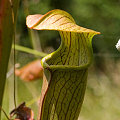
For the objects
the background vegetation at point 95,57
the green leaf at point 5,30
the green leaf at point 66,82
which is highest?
the green leaf at point 5,30

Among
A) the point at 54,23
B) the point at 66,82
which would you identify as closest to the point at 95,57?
the point at 66,82

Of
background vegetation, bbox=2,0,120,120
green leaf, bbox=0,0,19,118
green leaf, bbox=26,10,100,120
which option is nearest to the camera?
green leaf, bbox=0,0,19,118

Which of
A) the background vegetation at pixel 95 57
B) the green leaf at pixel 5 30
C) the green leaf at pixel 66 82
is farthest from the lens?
the background vegetation at pixel 95 57

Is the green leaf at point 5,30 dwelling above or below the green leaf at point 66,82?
above

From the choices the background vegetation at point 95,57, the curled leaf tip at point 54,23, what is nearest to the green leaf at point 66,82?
the curled leaf tip at point 54,23

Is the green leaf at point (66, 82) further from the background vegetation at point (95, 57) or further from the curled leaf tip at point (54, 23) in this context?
the background vegetation at point (95, 57)

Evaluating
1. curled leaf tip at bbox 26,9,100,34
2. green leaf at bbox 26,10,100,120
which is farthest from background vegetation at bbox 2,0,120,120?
curled leaf tip at bbox 26,9,100,34

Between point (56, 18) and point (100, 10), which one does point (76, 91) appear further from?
point (100, 10)

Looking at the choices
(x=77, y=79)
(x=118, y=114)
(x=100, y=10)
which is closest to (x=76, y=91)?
(x=77, y=79)

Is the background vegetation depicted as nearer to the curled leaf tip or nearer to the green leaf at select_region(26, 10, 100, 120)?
the green leaf at select_region(26, 10, 100, 120)
